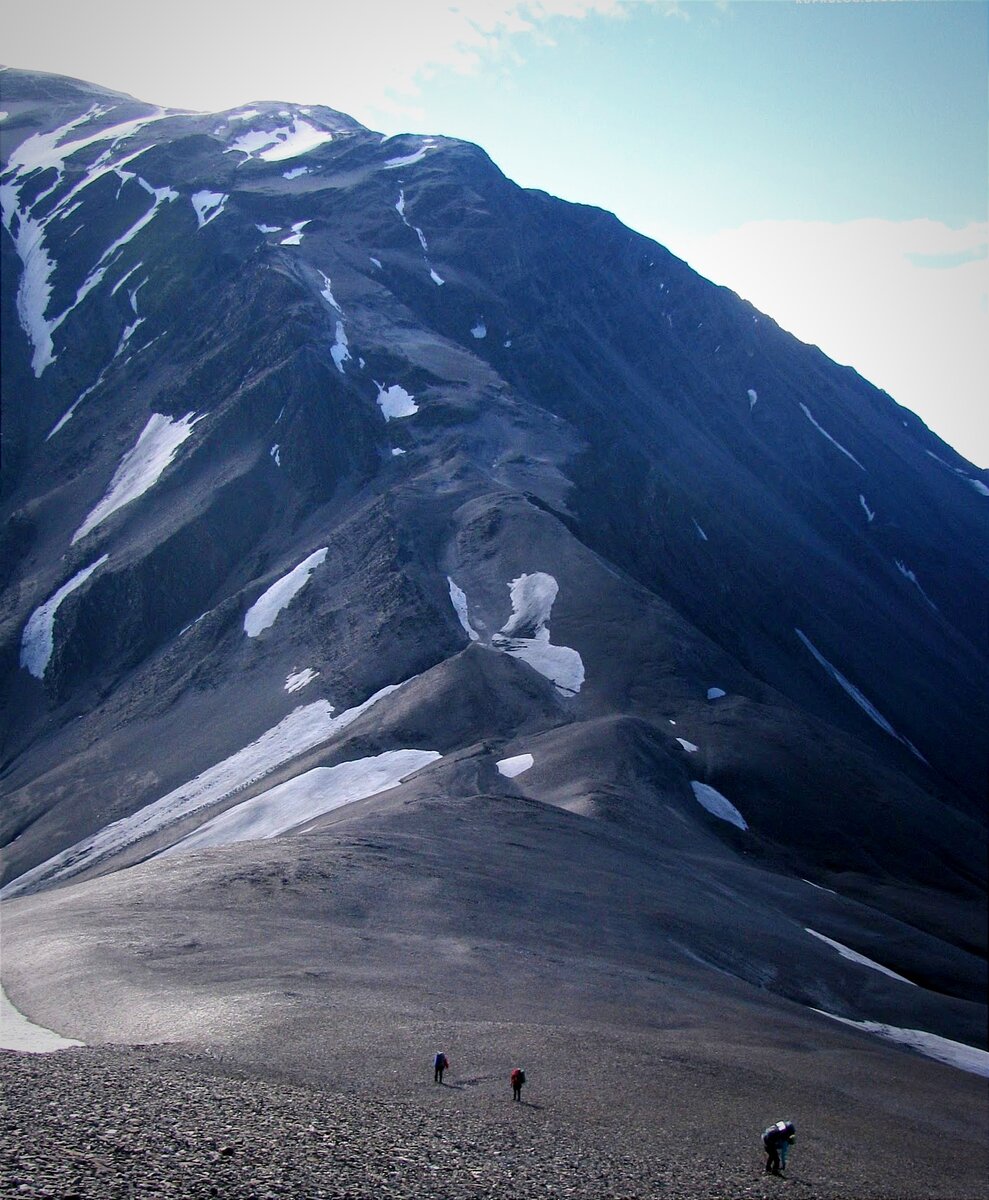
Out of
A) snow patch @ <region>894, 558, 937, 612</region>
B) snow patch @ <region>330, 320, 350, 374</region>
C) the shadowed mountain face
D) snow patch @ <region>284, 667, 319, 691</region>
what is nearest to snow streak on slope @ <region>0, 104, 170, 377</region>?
the shadowed mountain face

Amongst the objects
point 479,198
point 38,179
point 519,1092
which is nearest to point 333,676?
point 519,1092

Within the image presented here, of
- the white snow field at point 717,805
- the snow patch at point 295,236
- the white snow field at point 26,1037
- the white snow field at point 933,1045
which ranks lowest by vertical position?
the white snow field at point 26,1037

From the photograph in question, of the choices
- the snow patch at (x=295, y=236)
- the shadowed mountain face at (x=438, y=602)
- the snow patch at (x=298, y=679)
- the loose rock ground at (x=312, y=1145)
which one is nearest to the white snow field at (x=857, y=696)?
the shadowed mountain face at (x=438, y=602)

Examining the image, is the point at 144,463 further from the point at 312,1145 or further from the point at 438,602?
the point at 312,1145

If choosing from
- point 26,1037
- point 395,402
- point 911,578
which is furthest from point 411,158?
point 26,1037

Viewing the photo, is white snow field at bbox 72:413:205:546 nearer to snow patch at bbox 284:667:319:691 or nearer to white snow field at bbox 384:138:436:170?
snow patch at bbox 284:667:319:691

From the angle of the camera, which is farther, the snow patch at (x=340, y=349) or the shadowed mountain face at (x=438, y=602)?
the snow patch at (x=340, y=349)

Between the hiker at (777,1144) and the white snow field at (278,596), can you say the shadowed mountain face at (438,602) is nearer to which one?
the white snow field at (278,596)
